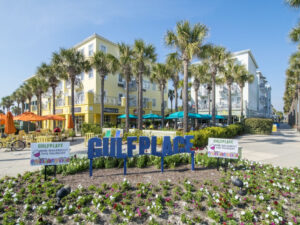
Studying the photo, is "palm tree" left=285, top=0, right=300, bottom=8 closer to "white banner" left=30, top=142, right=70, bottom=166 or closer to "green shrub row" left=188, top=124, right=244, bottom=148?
"green shrub row" left=188, top=124, right=244, bottom=148

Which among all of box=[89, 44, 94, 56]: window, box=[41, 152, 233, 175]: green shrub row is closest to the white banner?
box=[41, 152, 233, 175]: green shrub row

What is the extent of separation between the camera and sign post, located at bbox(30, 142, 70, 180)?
4.74 metres

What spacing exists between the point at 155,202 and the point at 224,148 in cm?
339

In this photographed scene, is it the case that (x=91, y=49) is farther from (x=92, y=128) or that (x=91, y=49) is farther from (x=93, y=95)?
(x=92, y=128)

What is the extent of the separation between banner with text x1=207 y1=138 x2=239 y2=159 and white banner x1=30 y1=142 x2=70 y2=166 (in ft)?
16.6

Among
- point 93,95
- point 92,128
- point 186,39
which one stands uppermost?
point 186,39

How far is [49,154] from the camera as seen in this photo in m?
4.87

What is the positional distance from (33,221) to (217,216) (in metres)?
3.84

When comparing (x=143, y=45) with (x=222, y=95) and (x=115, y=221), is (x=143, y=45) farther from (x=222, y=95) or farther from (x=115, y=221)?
(x=222, y=95)

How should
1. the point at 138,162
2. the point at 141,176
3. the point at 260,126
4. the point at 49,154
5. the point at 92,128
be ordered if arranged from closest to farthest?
Answer: the point at 49,154 < the point at 141,176 < the point at 138,162 < the point at 92,128 < the point at 260,126

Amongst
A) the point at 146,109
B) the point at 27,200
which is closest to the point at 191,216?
the point at 27,200

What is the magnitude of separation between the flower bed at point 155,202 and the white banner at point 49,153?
566 millimetres

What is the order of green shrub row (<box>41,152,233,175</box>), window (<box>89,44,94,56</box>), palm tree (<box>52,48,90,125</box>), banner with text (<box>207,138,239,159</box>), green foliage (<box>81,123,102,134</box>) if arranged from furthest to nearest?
window (<box>89,44,94,56</box>), palm tree (<box>52,48,90,125</box>), green foliage (<box>81,123,102,134</box>), green shrub row (<box>41,152,233,175</box>), banner with text (<box>207,138,239,159</box>)

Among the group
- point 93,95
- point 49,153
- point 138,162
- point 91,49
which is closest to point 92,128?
point 93,95
